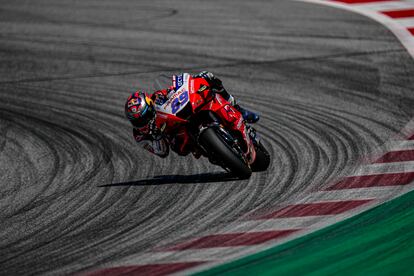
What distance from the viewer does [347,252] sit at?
793 cm

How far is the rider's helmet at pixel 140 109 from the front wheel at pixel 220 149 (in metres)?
0.64

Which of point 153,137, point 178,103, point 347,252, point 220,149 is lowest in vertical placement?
point 347,252

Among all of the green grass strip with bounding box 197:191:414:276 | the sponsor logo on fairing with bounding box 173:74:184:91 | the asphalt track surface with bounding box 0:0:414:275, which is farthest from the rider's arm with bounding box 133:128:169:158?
the green grass strip with bounding box 197:191:414:276

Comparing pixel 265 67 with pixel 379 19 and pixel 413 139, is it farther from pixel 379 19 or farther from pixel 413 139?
pixel 413 139

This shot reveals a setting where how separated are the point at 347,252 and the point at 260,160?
10.0ft

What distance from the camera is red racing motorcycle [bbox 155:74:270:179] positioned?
10.1 m

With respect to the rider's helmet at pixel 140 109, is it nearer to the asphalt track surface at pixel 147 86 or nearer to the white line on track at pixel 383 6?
the asphalt track surface at pixel 147 86

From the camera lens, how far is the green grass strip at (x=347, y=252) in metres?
7.56

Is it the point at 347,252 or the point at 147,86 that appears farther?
the point at 147,86

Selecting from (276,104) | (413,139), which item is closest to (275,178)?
(413,139)

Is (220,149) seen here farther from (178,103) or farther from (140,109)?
(140,109)

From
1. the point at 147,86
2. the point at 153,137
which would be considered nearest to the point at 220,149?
the point at 153,137

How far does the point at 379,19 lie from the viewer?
1941cm

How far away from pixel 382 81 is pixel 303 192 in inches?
235
